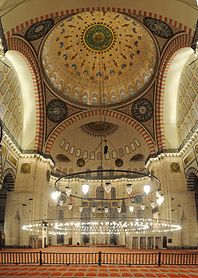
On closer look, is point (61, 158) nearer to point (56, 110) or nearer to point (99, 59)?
point (56, 110)

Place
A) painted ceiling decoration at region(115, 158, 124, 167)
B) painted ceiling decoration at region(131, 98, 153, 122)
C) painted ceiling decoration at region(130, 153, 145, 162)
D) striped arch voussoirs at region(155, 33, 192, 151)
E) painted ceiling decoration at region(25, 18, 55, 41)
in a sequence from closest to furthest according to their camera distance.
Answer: painted ceiling decoration at region(25, 18, 55, 41) < striped arch voussoirs at region(155, 33, 192, 151) < painted ceiling decoration at region(131, 98, 153, 122) < painted ceiling decoration at region(130, 153, 145, 162) < painted ceiling decoration at region(115, 158, 124, 167)

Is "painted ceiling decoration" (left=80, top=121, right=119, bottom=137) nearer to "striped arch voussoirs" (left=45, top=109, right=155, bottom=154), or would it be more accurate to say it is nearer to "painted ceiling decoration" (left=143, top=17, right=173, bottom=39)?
"striped arch voussoirs" (left=45, top=109, right=155, bottom=154)

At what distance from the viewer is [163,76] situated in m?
17.1

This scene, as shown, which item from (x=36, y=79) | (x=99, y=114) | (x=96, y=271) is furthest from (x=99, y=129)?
(x=96, y=271)

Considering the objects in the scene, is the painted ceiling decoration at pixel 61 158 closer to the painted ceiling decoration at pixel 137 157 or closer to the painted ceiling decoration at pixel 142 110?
the painted ceiling decoration at pixel 137 157

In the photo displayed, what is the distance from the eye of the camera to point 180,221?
16.7 m

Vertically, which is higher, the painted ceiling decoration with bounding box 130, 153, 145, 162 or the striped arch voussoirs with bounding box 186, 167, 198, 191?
the painted ceiling decoration with bounding box 130, 153, 145, 162

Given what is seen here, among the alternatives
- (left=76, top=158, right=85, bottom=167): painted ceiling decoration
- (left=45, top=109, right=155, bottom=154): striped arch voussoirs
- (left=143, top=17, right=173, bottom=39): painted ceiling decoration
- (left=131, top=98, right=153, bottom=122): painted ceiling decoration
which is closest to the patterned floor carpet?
(left=143, top=17, right=173, bottom=39): painted ceiling decoration

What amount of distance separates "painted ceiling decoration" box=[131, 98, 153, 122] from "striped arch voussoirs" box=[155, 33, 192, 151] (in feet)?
2.02

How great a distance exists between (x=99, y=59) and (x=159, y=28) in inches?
252

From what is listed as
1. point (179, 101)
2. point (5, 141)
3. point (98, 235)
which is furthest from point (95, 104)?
point (98, 235)

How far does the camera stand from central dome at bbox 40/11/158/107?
56.3 ft

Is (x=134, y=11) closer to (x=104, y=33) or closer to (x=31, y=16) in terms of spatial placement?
(x=31, y=16)

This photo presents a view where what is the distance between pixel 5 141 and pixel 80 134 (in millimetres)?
10644
